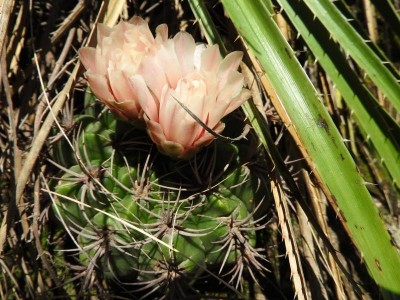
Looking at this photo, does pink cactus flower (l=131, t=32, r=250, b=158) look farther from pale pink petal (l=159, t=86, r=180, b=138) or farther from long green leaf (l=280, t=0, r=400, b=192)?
long green leaf (l=280, t=0, r=400, b=192)

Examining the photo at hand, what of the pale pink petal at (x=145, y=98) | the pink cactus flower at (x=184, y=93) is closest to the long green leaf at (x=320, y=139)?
the pink cactus flower at (x=184, y=93)

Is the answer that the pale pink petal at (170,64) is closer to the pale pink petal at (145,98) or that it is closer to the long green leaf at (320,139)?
the pale pink petal at (145,98)

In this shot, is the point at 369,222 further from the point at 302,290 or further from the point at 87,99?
the point at 87,99

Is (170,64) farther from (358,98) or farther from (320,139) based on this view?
(358,98)

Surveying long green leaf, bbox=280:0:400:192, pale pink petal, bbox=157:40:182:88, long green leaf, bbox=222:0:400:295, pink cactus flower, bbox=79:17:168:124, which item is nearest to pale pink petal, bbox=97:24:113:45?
pink cactus flower, bbox=79:17:168:124

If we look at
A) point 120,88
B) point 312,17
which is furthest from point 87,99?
point 312,17

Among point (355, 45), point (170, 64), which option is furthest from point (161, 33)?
point (355, 45)
